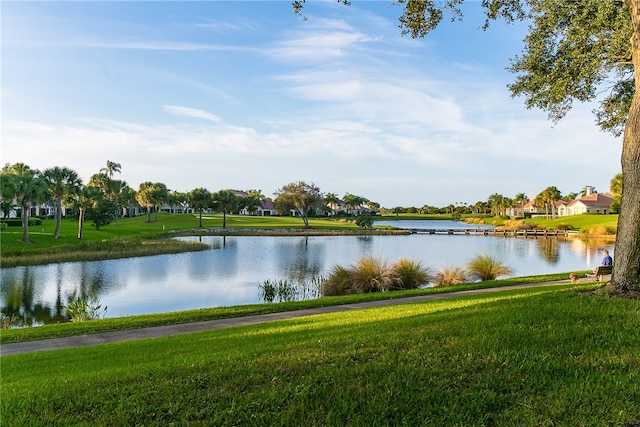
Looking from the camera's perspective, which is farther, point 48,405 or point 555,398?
point 48,405

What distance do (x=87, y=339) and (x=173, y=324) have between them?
216 centimetres

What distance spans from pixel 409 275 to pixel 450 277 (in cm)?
195

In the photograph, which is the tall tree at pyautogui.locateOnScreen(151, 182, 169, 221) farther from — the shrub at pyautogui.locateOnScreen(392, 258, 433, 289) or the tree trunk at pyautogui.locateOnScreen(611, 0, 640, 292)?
the tree trunk at pyautogui.locateOnScreen(611, 0, 640, 292)

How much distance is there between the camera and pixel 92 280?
27031mm

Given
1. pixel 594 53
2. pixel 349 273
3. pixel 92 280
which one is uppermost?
pixel 594 53

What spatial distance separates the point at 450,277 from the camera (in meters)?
21.1

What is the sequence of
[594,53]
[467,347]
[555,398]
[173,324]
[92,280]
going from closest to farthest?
[555,398] < [467,347] < [173,324] < [594,53] < [92,280]

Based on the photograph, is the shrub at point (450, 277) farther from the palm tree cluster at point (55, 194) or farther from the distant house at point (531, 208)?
the distant house at point (531, 208)

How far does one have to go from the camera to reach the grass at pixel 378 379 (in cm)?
422

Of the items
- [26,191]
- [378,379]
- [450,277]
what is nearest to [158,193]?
[26,191]

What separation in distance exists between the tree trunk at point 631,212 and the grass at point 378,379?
1.35 metres

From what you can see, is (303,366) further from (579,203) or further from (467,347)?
(579,203)

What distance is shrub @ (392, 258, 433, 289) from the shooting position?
67.8 ft

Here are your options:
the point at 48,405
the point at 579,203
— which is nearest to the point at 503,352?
→ the point at 48,405
